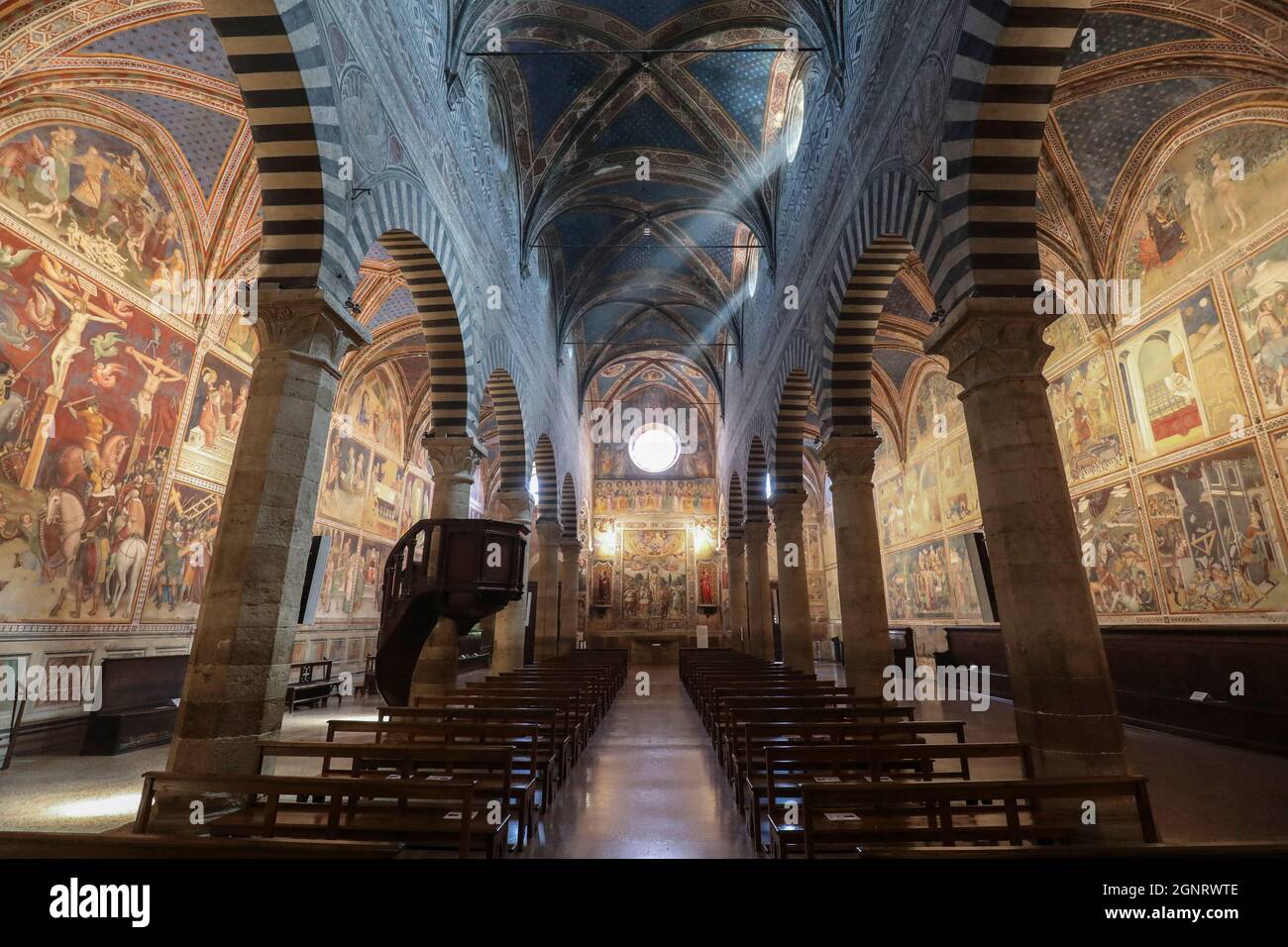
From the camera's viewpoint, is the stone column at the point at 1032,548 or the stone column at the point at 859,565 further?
the stone column at the point at 859,565

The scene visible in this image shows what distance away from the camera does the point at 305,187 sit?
5.54 m

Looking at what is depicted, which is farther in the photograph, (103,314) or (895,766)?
(103,314)

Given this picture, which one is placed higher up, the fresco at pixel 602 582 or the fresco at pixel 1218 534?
the fresco at pixel 602 582

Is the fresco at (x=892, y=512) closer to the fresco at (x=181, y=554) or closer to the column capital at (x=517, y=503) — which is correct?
the column capital at (x=517, y=503)

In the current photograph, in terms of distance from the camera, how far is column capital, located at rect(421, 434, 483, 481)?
30.5ft

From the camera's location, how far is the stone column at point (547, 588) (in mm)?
16922

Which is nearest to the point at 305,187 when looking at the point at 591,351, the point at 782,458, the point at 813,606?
the point at 782,458

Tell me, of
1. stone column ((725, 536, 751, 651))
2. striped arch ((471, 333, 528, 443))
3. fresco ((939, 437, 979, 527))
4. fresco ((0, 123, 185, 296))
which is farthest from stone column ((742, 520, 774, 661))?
fresco ((0, 123, 185, 296))

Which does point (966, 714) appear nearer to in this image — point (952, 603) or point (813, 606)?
point (952, 603)

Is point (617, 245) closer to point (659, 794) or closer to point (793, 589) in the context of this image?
point (793, 589)

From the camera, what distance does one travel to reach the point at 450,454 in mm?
9297

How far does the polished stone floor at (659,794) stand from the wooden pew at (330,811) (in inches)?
30.9

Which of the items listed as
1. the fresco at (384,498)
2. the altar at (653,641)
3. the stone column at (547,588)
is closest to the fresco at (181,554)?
the fresco at (384,498)
